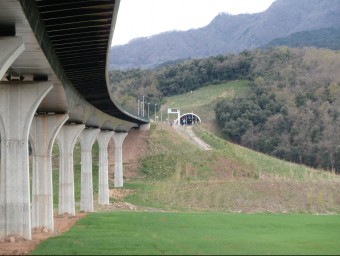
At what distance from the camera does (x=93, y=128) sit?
53688 millimetres

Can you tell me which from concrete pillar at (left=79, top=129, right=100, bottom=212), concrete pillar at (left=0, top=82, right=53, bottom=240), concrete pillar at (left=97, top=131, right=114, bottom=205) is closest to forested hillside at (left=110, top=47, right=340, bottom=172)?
concrete pillar at (left=97, top=131, right=114, bottom=205)

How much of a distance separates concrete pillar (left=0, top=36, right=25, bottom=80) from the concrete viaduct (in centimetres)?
3

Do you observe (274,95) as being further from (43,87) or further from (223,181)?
(43,87)

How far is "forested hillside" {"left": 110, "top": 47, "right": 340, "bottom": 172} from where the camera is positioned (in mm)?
105250

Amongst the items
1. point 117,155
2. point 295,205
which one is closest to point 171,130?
point 117,155

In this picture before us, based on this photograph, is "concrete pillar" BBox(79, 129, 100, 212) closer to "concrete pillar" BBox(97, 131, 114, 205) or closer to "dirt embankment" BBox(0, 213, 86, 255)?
"concrete pillar" BBox(97, 131, 114, 205)

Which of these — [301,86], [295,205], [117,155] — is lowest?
[295,205]

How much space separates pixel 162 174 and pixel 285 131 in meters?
36.8

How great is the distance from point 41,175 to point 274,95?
9085 centimetres

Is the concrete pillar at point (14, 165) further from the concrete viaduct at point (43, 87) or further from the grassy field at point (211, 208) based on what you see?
the grassy field at point (211, 208)

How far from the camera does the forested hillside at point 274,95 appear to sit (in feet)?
345

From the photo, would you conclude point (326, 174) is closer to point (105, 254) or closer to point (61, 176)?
Result: point (61, 176)

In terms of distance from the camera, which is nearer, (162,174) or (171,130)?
(162,174)

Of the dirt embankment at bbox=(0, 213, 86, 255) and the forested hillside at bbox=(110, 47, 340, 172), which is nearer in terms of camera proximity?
the dirt embankment at bbox=(0, 213, 86, 255)
